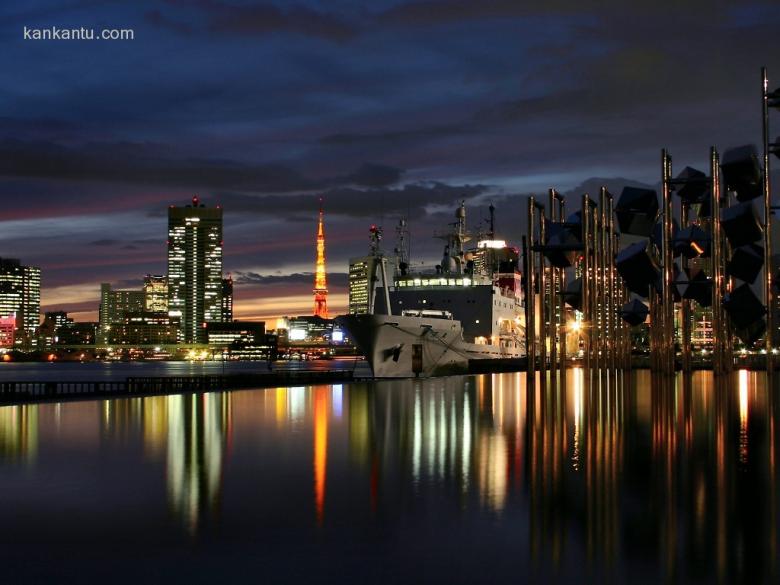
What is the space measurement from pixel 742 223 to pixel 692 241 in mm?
6291

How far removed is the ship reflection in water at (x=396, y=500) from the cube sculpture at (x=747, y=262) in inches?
344

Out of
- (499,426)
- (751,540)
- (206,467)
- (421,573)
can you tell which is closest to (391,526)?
(421,573)

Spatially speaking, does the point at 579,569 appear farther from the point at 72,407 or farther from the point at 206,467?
the point at 72,407

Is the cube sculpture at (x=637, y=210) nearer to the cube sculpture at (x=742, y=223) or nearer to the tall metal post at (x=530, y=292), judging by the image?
the tall metal post at (x=530, y=292)

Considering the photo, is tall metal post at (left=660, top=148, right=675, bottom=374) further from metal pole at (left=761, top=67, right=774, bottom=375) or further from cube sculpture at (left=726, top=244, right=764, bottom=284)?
metal pole at (left=761, top=67, right=774, bottom=375)

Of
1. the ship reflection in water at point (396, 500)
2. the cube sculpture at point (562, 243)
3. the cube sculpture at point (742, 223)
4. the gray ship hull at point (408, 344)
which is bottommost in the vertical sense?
the ship reflection in water at point (396, 500)

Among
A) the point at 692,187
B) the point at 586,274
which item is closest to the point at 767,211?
the point at 692,187

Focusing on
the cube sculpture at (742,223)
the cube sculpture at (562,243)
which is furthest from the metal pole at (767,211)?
the cube sculpture at (562,243)

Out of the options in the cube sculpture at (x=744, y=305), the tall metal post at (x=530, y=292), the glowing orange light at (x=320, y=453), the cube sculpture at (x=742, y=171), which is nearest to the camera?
the glowing orange light at (x=320, y=453)

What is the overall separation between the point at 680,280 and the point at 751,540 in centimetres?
3079

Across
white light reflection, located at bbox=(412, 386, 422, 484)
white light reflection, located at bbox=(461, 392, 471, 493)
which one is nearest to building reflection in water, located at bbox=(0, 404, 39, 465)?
white light reflection, located at bbox=(412, 386, 422, 484)

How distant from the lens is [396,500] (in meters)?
15.0

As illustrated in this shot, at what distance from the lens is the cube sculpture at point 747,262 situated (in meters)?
36.5

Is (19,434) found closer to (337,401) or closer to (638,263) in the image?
(337,401)
